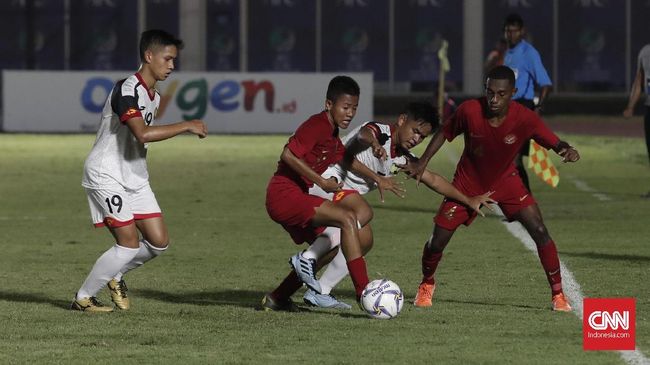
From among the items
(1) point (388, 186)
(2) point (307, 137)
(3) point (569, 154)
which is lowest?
(1) point (388, 186)

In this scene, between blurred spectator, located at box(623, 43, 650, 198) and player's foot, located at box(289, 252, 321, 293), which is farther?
blurred spectator, located at box(623, 43, 650, 198)

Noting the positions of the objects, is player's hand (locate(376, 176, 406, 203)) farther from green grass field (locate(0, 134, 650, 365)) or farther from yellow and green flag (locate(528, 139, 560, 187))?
yellow and green flag (locate(528, 139, 560, 187))

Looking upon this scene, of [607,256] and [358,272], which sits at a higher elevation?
[358,272]

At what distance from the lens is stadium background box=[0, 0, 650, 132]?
144 ft

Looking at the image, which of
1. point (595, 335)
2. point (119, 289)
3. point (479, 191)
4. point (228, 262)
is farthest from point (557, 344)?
point (228, 262)

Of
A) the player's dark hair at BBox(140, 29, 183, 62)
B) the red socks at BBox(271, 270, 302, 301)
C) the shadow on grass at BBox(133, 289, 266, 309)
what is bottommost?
the shadow on grass at BBox(133, 289, 266, 309)

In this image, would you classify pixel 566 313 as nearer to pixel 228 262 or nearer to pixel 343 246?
pixel 343 246

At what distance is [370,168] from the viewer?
31.6ft

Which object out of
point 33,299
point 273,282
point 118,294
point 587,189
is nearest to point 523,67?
point 587,189

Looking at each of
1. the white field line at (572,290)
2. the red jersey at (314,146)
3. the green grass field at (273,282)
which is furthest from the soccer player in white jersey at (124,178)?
the white field line at (572,290)

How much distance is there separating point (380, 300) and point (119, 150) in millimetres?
1798

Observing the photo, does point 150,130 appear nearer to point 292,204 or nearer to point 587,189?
point 292,204

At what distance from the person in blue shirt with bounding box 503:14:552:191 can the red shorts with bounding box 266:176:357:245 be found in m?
7.35

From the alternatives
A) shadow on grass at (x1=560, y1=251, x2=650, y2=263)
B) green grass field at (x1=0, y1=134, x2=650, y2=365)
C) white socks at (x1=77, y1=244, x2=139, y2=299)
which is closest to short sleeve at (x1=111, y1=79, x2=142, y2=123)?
white socks at (x1=77, y1=244, x2=139, y2=299)
